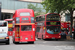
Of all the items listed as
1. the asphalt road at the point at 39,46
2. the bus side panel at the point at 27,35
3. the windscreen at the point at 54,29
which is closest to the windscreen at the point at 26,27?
the bus side panel at the point at 27,35

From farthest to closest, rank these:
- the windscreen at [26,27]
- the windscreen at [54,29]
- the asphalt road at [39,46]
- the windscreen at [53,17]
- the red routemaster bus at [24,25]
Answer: the windscreen at [54,29], the windscreen at [53,17], the windscreen at [26,27], the red routemaster bus at [24,25], the asphalt road at [39,46]

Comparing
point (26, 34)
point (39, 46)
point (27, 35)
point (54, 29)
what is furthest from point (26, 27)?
point (54, 29)

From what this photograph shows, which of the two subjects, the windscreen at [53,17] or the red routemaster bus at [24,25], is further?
the windscreen at [53,17]

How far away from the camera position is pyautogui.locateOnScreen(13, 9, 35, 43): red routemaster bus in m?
25.4

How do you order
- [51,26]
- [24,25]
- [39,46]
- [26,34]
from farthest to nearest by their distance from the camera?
[51,26] → [26,34] → [24,25] → [39,46]

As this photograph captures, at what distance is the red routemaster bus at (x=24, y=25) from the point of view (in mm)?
25359

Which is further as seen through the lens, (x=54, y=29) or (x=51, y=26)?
(x=54, y=29)

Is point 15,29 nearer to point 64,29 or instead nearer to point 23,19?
point 23,19

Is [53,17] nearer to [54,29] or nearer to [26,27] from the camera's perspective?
[54,29]

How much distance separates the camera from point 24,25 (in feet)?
83.7

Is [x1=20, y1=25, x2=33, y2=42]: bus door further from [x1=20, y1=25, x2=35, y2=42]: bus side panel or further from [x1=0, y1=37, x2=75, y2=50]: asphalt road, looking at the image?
[x1=0, y1=37, x2=75, y2=50]: asphalt road

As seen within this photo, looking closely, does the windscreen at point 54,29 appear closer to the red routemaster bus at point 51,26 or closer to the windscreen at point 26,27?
the red routemaster bus at point 51,26

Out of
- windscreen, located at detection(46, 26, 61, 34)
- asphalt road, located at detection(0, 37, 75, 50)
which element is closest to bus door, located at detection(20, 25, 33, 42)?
asphalt road, located at detection(0, 37, 75, 50)

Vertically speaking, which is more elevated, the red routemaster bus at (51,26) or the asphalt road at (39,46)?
the red routemaster bus at (51,26)
